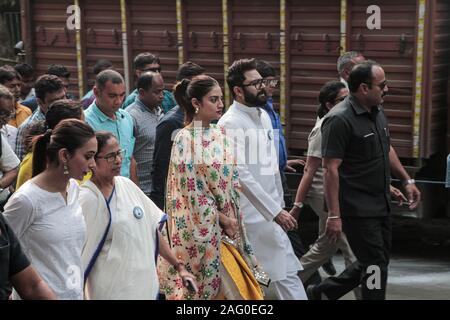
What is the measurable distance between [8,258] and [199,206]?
92.7 inches

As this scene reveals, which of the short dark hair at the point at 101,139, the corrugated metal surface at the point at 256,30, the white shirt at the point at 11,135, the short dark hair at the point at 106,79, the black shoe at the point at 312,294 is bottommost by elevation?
the black shoe at the point at 312,294

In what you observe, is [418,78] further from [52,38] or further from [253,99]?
[52,38]

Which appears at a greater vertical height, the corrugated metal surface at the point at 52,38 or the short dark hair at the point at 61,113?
the corrugated metal surface at the point at 52,38

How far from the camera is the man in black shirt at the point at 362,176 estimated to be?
6.48 metres

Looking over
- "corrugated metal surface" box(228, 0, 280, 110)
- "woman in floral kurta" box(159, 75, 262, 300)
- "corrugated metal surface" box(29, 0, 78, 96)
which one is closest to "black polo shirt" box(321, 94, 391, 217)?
"woman in floral kurta" box(159, 75, 262, 300)

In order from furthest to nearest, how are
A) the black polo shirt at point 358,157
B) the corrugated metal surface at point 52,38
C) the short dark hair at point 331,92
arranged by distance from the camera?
the corrugated metal surface at point 52,38, the short dark hair at point 331,92, the black polo shirt at point 358,157

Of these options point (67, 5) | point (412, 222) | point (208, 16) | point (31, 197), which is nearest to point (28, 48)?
point (67, 5)

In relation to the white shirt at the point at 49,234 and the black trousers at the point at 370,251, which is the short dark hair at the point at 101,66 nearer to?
the black trousers at the point at 370,251

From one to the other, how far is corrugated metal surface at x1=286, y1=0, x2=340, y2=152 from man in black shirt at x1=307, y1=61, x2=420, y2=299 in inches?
116

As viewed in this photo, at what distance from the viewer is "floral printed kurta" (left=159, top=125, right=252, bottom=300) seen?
238 inches

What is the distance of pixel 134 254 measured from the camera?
500 centimetres

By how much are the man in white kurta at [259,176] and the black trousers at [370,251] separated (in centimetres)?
43

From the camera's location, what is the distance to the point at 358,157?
6508mm

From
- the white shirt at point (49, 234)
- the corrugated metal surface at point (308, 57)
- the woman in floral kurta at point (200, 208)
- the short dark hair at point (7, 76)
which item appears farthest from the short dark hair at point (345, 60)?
the white shirt at point (49, 234)
